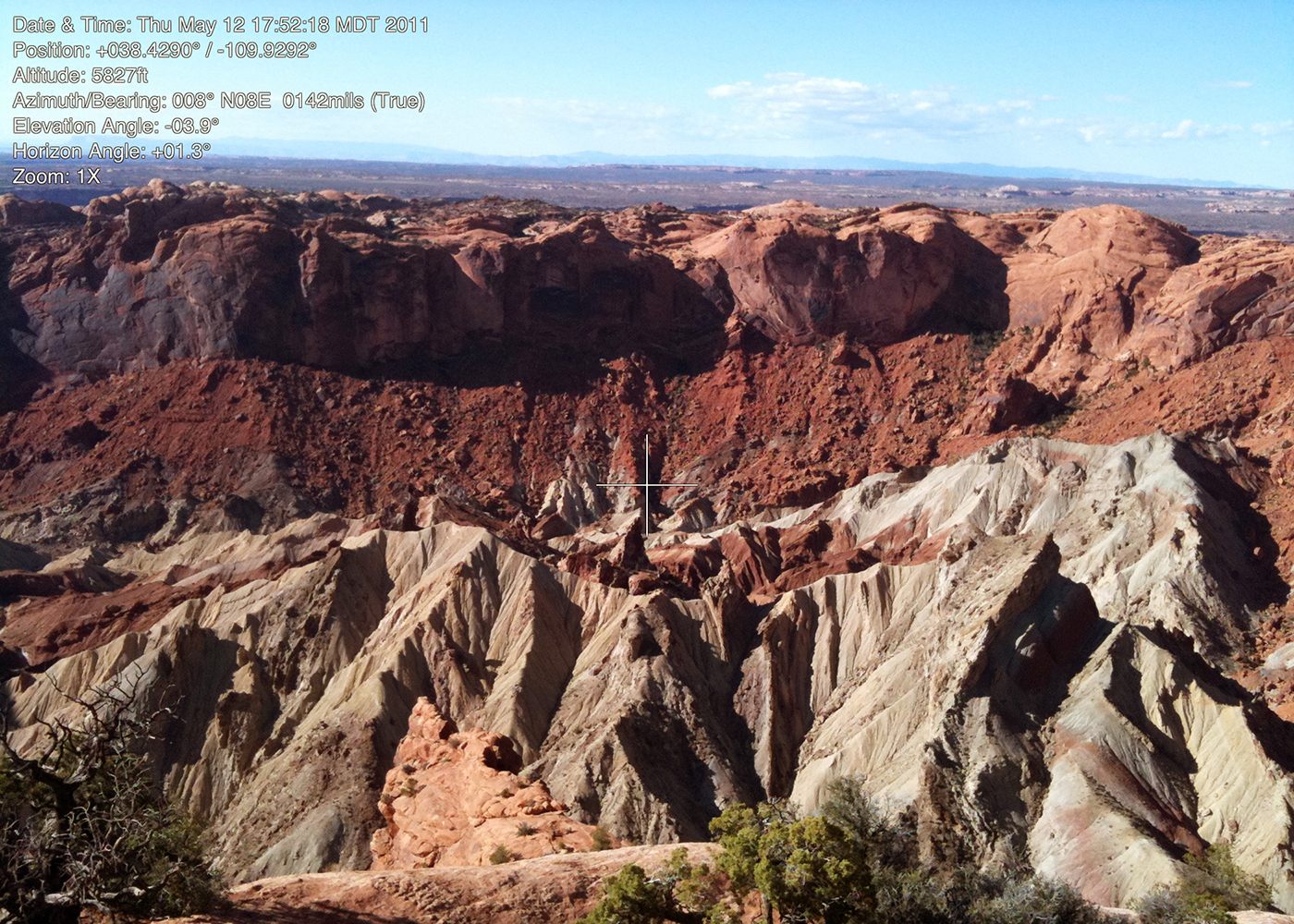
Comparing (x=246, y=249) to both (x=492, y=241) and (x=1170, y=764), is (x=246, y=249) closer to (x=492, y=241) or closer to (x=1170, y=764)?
(x=492, y=241)

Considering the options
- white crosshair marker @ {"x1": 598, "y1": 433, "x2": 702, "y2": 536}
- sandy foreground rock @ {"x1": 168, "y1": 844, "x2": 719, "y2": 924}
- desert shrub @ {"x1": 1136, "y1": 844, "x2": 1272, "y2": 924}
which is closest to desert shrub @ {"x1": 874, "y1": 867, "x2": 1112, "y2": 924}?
desert shrub @ {"x1": 1136, "y1": 844, "x2": 1272, "y2": 924}

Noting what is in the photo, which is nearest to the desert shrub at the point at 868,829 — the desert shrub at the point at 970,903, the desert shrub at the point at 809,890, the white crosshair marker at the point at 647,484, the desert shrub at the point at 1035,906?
the desert shrub at the point at 809,890

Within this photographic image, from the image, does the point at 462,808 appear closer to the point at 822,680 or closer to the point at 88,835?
the point at 88,835

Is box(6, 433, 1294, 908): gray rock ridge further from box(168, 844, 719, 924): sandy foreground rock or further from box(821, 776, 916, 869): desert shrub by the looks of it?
box(168, 844, 719, 924): sandy foreground rock

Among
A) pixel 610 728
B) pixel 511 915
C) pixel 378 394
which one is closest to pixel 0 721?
pixel 511 915

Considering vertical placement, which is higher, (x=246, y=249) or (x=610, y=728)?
(x=246, y=249)

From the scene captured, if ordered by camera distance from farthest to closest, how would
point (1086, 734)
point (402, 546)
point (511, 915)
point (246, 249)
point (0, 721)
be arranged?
point (246, 249), point (402, 546), point (1086, 734), point (511, 915), point (0, 721)

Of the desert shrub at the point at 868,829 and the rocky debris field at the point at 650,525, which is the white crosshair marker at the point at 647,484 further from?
the desert shrub at the point at 868,829
